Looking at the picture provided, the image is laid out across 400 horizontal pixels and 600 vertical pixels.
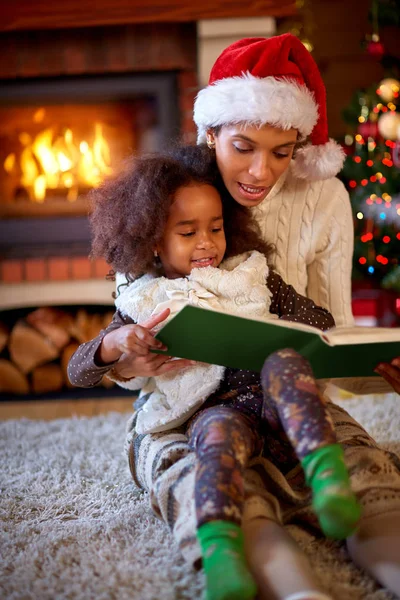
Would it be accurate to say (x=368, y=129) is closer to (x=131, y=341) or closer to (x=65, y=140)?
(x=65, y=140)

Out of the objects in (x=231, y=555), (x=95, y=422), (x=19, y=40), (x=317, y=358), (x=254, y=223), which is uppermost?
(x=19, y=40)

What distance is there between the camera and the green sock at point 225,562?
826mm

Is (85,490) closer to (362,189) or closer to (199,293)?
(199,293)

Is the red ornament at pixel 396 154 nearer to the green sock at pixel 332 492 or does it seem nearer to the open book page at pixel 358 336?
the open book page at pixel 358 336

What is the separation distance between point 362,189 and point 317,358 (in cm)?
152

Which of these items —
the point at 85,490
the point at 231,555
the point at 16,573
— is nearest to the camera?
the point at 231,555

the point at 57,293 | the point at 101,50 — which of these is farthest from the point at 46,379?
the point at 101,50

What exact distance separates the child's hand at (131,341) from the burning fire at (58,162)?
1453 millimetres

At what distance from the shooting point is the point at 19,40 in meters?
2.34

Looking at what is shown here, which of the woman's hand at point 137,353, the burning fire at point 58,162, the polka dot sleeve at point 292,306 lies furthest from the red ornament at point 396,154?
the woman's hand at point 137,353

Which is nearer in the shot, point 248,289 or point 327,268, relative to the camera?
point 248,289

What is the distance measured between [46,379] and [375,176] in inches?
55.6

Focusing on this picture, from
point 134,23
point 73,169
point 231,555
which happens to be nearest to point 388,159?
point 134,23

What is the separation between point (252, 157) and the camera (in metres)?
1.36
